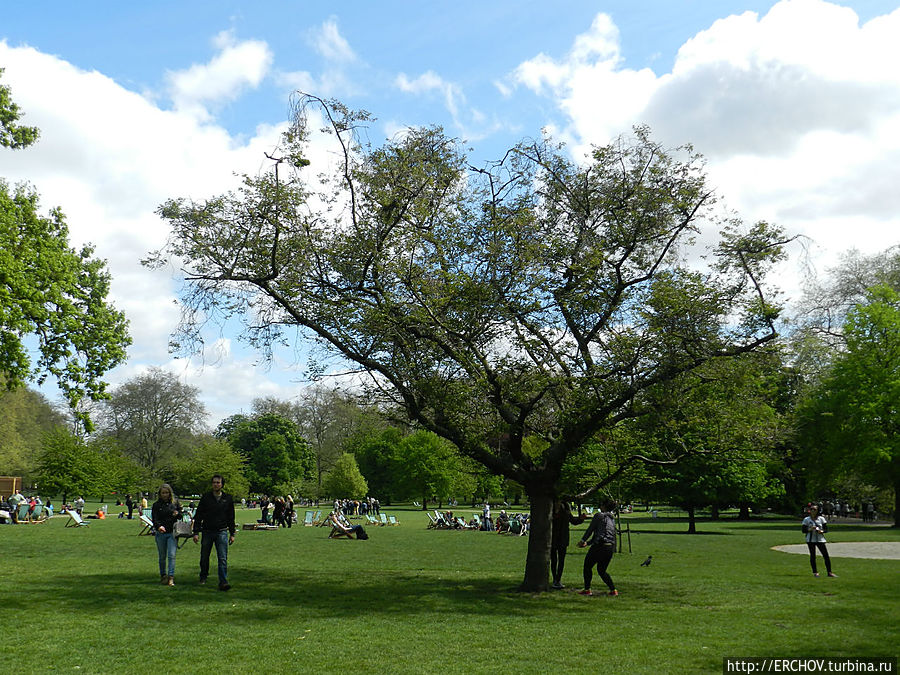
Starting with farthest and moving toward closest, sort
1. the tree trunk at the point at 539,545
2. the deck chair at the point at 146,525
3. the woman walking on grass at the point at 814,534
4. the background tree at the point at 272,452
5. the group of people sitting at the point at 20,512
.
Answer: the background tree at the point at 272,452 < the group of people sitting at the point at 20,512 < the deck chair at the point at 146,525 < the woman walking on grass at the point at 814,534 < the tree trunk at the point at 539,545

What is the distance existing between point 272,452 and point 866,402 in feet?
210

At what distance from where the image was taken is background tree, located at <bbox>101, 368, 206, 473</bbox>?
78.1m

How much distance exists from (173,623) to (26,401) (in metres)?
81.6

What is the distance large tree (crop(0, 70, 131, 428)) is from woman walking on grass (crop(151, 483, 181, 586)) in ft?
25.2

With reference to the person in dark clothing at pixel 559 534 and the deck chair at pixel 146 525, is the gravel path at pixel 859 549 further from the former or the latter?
Result: the deck chair at pixel 146 525

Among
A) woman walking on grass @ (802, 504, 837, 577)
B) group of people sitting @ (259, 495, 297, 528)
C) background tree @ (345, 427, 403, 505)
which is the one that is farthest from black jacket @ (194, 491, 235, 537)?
background tree @ (345, 427, 403, 505)

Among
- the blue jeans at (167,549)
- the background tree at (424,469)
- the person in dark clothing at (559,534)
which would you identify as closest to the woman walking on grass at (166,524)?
the blue jeans at (167,549)

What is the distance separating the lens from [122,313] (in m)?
24.9

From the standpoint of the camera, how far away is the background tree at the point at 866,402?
127ft

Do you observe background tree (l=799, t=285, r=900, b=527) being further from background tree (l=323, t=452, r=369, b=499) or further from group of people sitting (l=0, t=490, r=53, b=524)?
group of people sitting (l=0, t=490, r=53, b=524)

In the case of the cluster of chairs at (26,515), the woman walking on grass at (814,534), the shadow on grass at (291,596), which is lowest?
the cluster of chairs at (26,515)

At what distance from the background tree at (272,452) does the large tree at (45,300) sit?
61.9 meters

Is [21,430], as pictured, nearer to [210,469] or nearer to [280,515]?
[210,469]

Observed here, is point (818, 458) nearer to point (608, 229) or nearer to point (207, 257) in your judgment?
point (608, 229)
